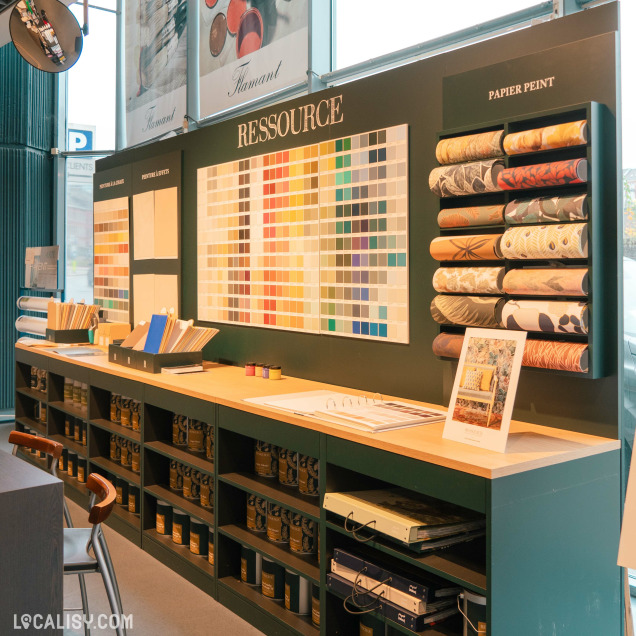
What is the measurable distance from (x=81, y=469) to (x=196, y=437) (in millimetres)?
1640

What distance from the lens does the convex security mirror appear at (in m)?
3.91

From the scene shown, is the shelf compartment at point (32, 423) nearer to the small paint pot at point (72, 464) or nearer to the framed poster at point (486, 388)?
the small paint pot at point (72, 464)

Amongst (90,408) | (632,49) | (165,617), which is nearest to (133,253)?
(90,408)

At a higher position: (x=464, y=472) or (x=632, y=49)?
(x=632, y=49)

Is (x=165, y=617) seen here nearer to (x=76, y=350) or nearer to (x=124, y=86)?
(x=76, y=350)

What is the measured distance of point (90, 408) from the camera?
4.74 m

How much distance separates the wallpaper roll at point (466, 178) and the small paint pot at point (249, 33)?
2725 millimetres

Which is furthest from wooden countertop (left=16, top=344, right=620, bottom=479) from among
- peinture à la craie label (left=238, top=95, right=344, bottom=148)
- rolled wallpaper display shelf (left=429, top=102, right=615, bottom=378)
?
peinture à la craie label (left=238, top=95, right=344, bottom=148)

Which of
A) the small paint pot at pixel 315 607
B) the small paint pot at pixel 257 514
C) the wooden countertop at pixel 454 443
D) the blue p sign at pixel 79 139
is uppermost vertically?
the blue p sign at pixel 79 139

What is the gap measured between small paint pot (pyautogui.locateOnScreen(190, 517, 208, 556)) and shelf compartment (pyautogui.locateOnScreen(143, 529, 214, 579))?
0.04 m

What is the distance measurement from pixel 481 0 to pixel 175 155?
2.41 meters

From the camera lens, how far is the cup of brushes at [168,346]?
167 inches

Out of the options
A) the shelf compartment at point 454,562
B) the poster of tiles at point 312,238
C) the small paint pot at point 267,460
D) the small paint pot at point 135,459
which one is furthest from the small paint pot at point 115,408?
the shelf compartment at point 454,562

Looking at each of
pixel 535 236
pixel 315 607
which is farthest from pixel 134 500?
pixel 535 236
